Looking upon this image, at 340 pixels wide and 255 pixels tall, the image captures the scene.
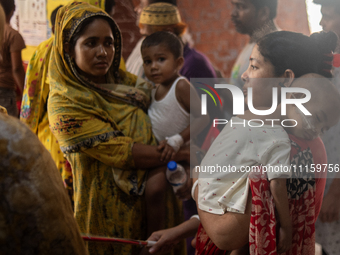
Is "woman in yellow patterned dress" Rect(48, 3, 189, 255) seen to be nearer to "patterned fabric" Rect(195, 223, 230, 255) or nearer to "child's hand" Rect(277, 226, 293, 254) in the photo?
"patterned fabric" Rect(195, 223, 230, 255)

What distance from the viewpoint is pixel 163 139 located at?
1321 millimetres

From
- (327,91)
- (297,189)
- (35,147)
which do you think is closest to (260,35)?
(327,91)

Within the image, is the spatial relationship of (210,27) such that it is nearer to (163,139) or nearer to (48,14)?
(163,139)

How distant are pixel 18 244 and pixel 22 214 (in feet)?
0.17

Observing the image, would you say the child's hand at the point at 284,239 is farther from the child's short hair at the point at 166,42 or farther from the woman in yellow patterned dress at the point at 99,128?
the child's short hair at the point at 166,42

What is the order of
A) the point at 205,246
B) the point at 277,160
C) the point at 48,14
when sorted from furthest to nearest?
the point at 48,14
the point at 205,246
the point at 277,160

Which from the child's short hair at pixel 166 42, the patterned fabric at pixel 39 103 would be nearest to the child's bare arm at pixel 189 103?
the child's short hair at pixel 166 42

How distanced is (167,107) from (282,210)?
1.96 feet

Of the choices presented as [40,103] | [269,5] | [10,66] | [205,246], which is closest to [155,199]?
[205,246]

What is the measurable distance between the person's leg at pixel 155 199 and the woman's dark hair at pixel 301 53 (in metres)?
0.60

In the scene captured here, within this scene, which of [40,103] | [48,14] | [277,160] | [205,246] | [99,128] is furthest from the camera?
[48,14]

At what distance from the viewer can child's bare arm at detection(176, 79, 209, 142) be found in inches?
49.9

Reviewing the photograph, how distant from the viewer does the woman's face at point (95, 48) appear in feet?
4.07

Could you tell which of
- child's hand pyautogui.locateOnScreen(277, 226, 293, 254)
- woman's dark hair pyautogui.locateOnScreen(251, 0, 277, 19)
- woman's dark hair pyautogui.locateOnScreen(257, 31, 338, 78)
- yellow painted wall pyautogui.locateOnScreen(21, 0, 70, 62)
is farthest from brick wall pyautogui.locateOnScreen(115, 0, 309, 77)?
child's hand pyautogui.locateOnScreen(277, 226, 293, 254)
